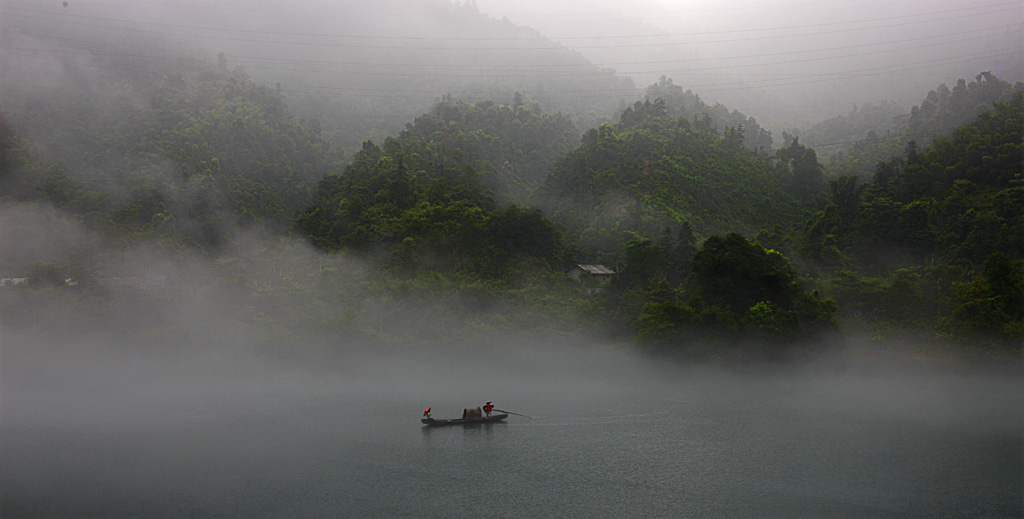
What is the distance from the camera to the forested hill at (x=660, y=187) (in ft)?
143

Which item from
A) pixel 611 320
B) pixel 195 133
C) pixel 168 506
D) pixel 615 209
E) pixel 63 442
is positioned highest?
pixel 195 133

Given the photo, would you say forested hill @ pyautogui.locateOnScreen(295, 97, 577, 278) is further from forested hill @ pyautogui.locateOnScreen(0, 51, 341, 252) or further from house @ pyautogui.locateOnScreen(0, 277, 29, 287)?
house @ pyautogui.locateOnScreen(0, 277, 29, 287)

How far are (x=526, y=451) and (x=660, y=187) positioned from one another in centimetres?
2971

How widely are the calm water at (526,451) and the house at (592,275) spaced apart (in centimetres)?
994

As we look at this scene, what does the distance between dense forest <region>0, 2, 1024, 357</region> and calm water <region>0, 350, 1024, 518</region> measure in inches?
210

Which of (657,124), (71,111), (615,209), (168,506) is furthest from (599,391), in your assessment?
(71,111)

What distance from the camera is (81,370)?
3128cm

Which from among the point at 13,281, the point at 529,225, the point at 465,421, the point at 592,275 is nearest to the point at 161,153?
the point at 13,281

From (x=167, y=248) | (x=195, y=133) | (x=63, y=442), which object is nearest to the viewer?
(x=63, y=442)

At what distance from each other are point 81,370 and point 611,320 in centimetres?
2467

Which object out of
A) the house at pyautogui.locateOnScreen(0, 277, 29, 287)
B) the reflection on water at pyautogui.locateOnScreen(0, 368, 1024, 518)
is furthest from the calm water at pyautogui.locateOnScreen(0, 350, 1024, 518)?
the house at pyautogui.locateOnScreen(0, 277, 29, 287)

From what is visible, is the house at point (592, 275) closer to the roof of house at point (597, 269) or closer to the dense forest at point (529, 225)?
the roof of house at point (597, 269)

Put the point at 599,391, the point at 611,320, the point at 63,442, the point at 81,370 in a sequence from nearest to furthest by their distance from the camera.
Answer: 1. the point at 63,442
2. the point at 599,391
3. the point at 81,370
4. the point at 611,320

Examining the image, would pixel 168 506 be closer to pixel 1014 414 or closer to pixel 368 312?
pixel 368 312
